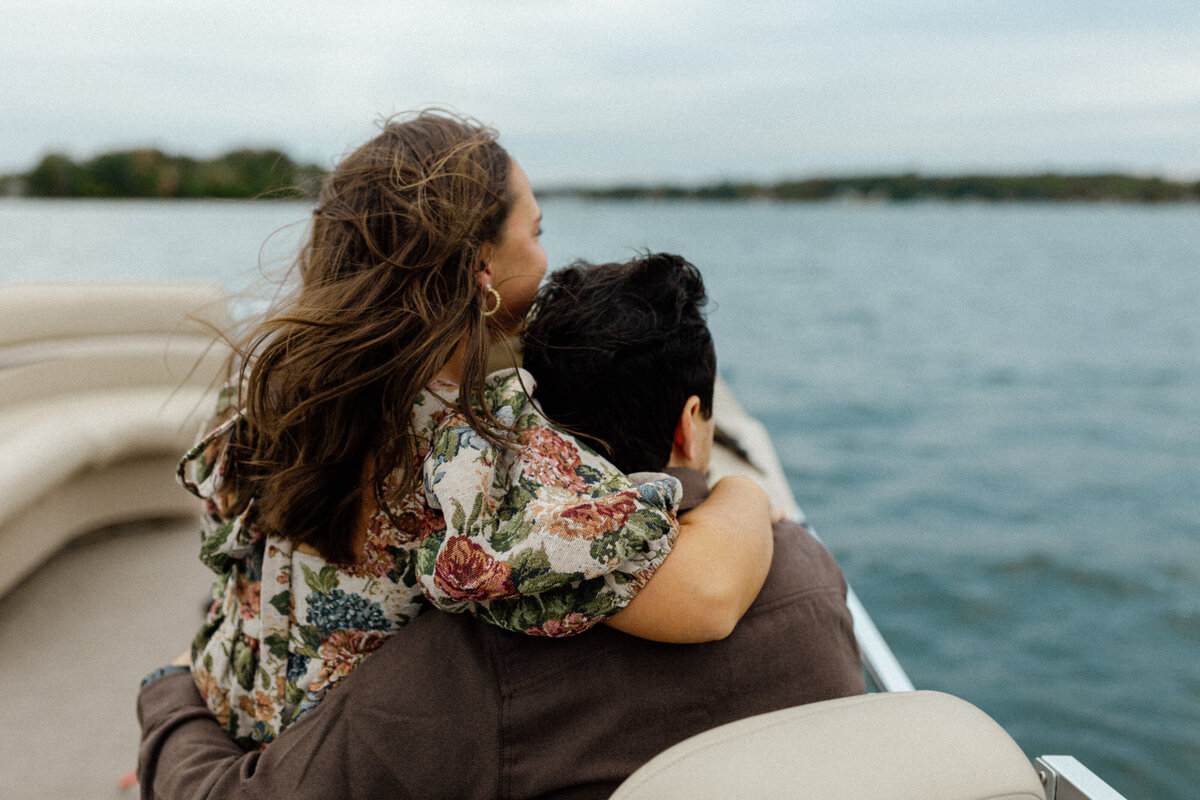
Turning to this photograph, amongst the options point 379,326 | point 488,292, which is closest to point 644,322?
point 488,292

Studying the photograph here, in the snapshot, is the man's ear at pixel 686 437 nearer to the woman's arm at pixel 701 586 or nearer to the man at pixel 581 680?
Answer: the man at pixel 581 680

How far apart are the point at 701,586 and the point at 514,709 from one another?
0.85 ft

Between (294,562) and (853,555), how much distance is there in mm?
5745

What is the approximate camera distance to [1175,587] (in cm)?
592

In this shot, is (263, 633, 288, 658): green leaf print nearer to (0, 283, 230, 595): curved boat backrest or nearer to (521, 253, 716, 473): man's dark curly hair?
(521, 253, 716, 473): man's dark curly hair

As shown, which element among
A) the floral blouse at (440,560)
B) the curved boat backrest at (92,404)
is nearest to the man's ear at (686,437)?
the floral blouse at (440,560)

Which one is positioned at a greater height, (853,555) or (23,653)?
(23,653)

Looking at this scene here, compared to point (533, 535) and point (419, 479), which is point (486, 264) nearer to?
point (419, 479)

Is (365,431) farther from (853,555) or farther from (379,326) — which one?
(853,555)

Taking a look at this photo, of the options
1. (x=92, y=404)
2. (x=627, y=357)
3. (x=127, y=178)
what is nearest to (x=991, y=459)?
(x=92, y=404)

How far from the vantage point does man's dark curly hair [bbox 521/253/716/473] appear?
1130mm

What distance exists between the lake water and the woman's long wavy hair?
0.22m

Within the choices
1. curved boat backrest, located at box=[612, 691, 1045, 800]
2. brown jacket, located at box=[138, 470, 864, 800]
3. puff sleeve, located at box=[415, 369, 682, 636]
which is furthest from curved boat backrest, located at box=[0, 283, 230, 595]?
curved boat backrest, located at box=[612, 691, 1045, 800]

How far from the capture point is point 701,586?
93 centimetres
